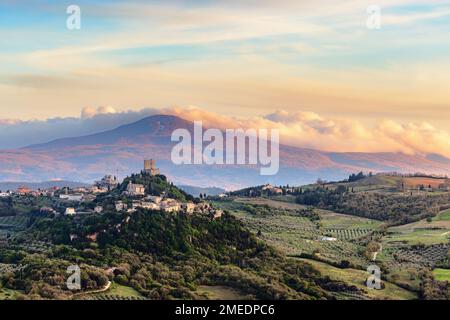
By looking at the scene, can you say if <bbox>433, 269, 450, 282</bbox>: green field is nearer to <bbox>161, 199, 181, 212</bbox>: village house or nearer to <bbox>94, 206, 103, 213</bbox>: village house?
<bbox>161, 199, 181, 212</bbox>: village house

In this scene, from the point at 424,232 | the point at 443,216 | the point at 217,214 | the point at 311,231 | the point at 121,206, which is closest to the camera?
the point at 121,206

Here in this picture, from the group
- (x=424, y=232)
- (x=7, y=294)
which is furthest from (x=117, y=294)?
(x=424, y=232)

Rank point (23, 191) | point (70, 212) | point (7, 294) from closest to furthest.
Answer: point (7, 294) → point (70, 212) → point (23, 191)

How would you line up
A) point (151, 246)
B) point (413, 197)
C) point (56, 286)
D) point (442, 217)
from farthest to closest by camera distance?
point (413, 197)
point (442, 217)
point (151, 246)
point (56, 286)

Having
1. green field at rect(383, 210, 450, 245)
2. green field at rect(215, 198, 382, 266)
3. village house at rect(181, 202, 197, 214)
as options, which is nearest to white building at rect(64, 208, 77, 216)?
village house at rect(181, 202, 197, 214)

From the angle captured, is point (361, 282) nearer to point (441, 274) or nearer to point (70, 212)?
point (441, 274)

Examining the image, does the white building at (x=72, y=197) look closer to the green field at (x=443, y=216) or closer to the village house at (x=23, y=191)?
the village house at (x=23, y=191)

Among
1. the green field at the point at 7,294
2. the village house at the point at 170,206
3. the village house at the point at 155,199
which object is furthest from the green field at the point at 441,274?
the green field at the point at 7,294

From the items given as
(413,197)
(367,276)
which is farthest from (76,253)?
(413,197)

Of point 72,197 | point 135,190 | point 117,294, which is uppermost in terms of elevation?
point 135,190
